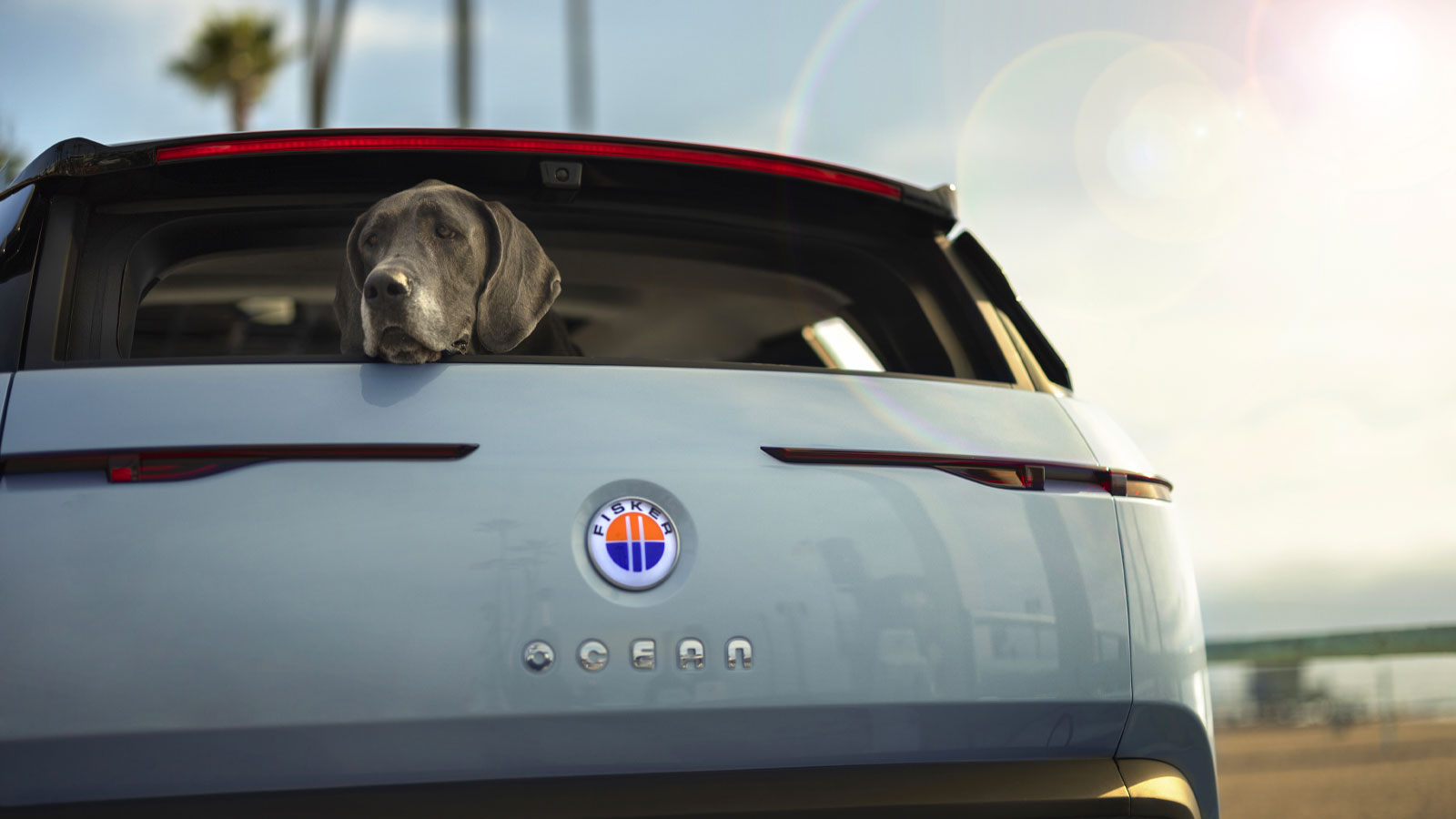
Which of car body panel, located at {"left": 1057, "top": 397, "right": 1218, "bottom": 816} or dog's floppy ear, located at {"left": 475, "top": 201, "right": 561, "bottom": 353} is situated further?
dog's floppy ear, located at {"left": 475, "top": 201, "right": 561, "bottom": 353}

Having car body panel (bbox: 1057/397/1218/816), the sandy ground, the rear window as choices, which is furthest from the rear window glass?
the sandy ground

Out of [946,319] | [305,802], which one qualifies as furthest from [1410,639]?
[305,802]

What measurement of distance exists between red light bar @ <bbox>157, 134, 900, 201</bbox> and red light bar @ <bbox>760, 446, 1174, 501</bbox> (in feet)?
2.24

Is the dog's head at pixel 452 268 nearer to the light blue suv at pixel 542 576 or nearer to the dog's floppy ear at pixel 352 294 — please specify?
the dog's floppy ear at pixel 352 294

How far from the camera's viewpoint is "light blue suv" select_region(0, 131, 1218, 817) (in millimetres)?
1750

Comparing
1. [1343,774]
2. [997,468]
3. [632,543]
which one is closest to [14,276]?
[632,543]

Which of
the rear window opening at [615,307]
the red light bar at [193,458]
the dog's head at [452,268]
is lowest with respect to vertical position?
the red light bar at [193,458]

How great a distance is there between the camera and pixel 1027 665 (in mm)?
2023

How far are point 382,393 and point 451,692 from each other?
477 mm

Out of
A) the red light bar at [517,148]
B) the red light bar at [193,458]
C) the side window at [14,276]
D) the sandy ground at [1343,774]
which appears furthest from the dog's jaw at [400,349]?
the sandy ground at [1343,774]

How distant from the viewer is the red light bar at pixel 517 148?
2262 millimetres

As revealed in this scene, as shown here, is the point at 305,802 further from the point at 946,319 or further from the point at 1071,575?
the point at 946,319

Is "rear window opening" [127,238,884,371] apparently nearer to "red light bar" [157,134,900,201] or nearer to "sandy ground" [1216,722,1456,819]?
"red light bar" [157,134,900,201]

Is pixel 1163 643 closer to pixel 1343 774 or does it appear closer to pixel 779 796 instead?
pixel 779 796
